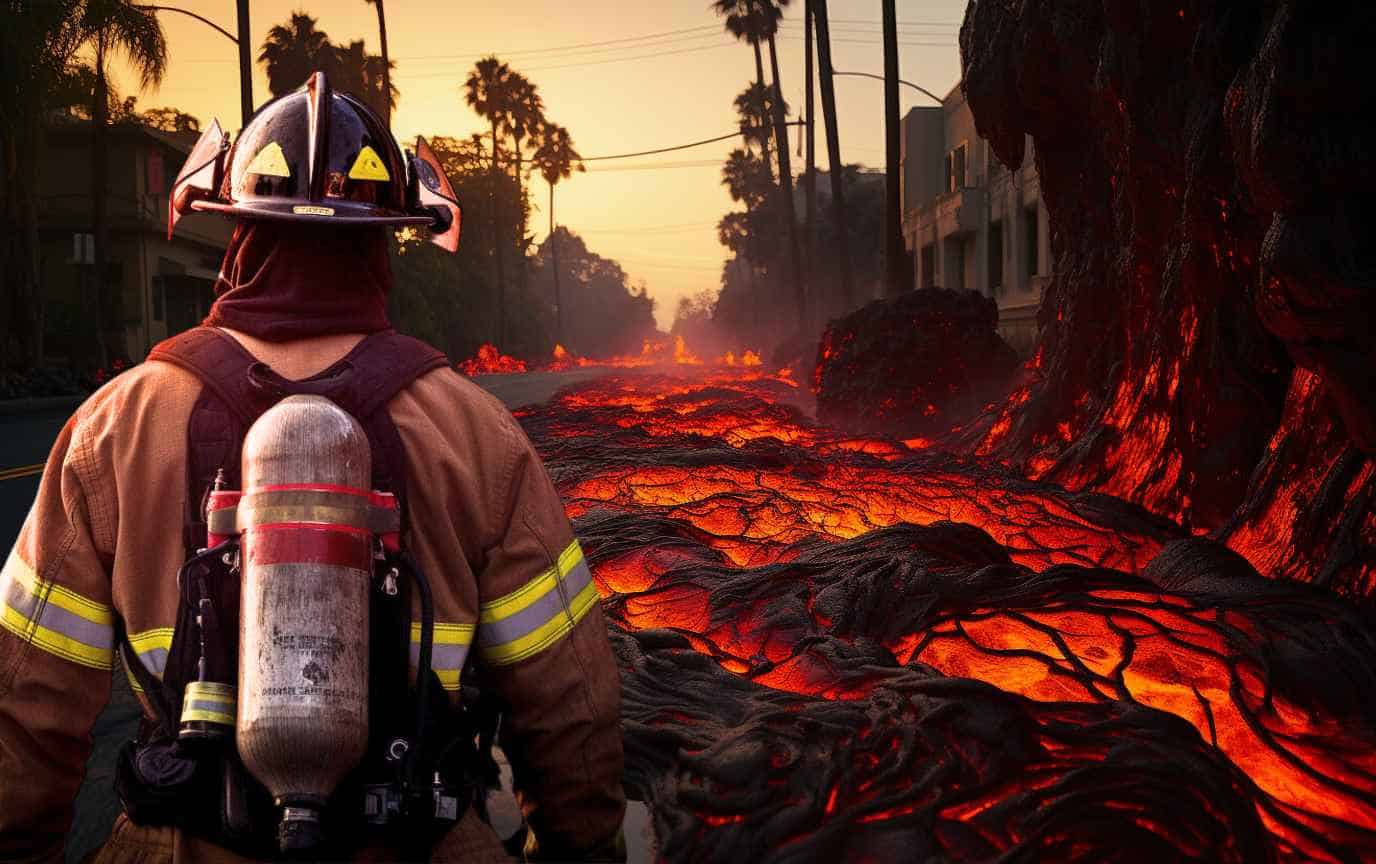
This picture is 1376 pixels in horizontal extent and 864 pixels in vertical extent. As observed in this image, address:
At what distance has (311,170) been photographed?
202 cm

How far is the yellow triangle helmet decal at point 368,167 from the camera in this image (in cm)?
211

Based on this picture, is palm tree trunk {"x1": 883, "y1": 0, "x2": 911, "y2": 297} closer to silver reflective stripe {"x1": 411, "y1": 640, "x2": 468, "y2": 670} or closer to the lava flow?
the lava flow

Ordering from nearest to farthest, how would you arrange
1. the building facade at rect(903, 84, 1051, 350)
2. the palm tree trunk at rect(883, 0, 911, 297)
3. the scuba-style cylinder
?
the scuba-style cylinder
the palm tree trunk at rect(883, 0, 911, 297)
the building facade at rect(903, 84, 1051, 350)

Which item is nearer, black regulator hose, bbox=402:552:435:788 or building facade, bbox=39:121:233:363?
black regulator hose, bbox=402:552:435:788

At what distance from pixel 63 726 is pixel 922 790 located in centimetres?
234

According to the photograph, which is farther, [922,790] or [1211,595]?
[1211,595]

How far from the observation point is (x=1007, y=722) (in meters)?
3.59

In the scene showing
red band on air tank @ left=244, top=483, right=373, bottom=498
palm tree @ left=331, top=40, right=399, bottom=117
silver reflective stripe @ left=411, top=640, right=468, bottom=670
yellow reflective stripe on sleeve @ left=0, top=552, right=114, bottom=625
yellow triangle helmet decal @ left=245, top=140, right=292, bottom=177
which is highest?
palm tree @ left=331, top=40, right=399, bottom=117

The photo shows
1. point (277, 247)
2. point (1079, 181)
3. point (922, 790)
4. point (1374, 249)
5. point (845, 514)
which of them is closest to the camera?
point (277, 247)

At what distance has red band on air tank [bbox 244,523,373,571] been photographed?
5.68 feet

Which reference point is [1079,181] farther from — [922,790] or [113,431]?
[113,431]

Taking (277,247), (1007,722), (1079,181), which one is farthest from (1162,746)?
(1079,181)

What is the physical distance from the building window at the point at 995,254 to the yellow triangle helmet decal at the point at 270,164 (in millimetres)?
30259

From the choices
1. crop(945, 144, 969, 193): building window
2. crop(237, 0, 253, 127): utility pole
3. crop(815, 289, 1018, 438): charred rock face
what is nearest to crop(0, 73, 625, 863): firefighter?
crop(815, 289, 1018, 438): charred rock face
